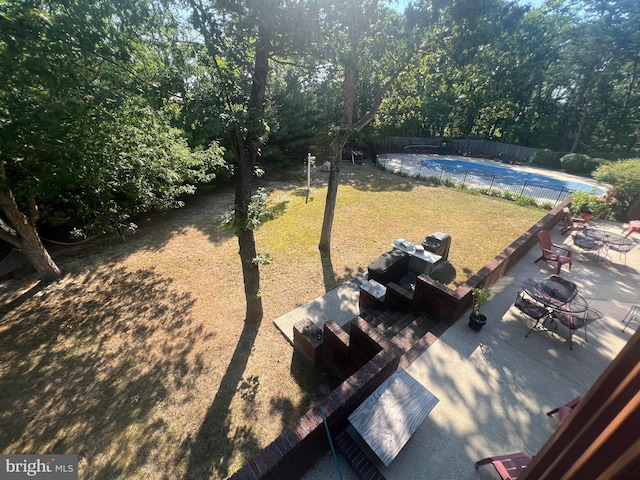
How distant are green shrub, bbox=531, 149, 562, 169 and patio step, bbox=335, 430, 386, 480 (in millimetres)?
33283

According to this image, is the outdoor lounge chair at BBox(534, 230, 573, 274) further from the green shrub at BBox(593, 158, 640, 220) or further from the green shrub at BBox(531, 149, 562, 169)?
the green shrub at BBox(531, 149, 562, 169)

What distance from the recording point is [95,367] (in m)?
4.87

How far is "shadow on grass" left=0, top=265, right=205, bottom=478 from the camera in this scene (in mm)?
3820

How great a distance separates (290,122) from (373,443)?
731 inches

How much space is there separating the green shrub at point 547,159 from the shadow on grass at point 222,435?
33.3m

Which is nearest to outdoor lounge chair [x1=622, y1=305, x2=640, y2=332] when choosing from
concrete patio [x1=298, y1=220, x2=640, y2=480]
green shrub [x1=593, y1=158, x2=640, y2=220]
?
concrete patio [x1=298, y1=220, x2=640, y2=480]

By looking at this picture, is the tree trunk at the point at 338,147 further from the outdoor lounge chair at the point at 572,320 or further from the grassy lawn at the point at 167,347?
the outdoor lounge chair at the point at 572,320

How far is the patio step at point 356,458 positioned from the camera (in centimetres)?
276

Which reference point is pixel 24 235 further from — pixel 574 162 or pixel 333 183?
pixel 574 162

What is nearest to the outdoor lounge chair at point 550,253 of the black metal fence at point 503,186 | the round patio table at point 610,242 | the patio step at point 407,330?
the round patio table at point 610,242

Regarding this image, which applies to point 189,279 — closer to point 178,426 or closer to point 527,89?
point 178,426

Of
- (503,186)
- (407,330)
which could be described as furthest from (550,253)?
(503,186)

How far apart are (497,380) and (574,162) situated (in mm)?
28970

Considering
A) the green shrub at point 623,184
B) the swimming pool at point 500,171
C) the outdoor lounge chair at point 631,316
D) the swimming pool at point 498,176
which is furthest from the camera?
the swimming pool at point 500,171
